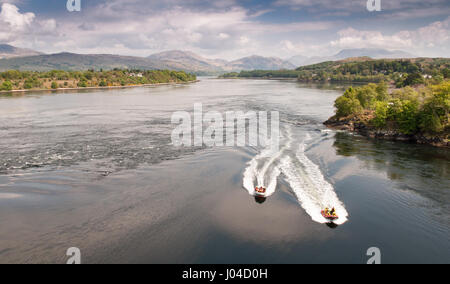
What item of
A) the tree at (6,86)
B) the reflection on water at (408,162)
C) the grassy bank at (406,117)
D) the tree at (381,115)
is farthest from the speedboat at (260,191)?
the tree at (6,86)

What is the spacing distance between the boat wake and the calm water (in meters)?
0.16

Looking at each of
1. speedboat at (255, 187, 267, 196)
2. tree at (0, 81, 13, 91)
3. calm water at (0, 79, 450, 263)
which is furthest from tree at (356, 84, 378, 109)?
tree at (0, 81, 13, 91)

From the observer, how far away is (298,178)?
3578cm

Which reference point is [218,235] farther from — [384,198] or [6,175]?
[6,175]

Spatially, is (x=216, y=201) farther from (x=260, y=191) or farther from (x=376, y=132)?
(x=376, y=132)

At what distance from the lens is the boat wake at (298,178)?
95.4ft

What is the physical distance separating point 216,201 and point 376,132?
147ft

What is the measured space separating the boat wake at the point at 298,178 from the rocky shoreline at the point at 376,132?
70.7 feet

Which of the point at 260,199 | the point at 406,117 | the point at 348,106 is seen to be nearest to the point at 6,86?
the point at 348,106

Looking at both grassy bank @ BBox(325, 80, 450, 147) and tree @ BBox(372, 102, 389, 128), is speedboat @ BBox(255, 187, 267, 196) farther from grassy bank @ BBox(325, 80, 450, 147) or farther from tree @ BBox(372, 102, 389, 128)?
tree @ BBox(372, 102, 389, 128)

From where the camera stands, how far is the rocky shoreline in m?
51.1

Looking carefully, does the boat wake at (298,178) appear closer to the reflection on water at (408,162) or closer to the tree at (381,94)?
the reflection on water at (408,162)

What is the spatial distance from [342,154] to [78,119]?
63.5 m
